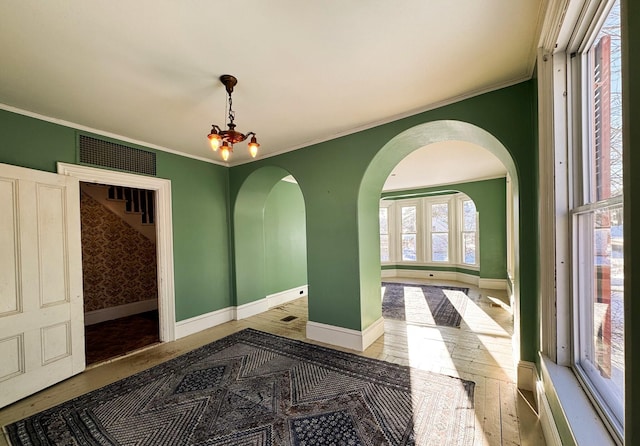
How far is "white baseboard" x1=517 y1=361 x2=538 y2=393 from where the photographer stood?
7.22ft

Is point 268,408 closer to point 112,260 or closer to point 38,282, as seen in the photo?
point 38,282

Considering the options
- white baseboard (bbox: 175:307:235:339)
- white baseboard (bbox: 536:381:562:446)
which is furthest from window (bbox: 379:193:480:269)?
white baseboard (bbox: 536:381:562:446)

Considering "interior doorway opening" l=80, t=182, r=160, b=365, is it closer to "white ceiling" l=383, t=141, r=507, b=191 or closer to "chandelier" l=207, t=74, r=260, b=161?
"chandelier" l=207, t=74, r=260, b=161

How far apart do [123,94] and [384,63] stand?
7.10 ft

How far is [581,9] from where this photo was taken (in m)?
1.24

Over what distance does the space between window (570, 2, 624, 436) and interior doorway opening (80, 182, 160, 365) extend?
4.54 m

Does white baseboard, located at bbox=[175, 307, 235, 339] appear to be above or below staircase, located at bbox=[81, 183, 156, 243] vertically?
below

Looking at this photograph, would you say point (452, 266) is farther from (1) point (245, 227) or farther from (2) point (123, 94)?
(2) point (123, 94)

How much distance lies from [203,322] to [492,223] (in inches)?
254

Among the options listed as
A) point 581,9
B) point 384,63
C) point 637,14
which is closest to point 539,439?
point 637,14

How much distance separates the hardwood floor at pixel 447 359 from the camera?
1898mm

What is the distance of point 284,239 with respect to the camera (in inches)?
217

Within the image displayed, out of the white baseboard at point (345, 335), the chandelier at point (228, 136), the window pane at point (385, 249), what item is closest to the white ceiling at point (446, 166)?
the window pane at point (385, 249)

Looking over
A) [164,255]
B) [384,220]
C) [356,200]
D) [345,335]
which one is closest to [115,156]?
[164,255]
